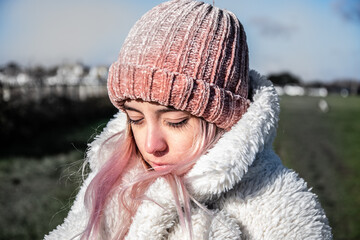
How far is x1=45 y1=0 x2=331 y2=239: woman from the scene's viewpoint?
65.3 inches

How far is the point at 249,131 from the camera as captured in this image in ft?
5.65

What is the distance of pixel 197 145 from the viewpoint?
181 cm

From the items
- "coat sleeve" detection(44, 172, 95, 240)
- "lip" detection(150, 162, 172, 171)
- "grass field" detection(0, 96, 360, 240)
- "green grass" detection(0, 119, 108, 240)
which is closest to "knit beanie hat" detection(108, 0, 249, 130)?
"lip" detection(150, 162, 172, 171)

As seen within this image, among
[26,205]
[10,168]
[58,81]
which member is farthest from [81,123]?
[26,205]

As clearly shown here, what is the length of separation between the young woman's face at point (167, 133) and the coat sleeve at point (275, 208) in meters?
0.30

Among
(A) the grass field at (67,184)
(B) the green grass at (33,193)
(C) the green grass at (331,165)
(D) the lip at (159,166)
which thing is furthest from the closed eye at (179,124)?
(B) the green grass at (33,193)

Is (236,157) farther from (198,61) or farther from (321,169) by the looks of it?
(321,169)

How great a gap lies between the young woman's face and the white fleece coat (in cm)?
11

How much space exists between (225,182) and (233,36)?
694 millimetres

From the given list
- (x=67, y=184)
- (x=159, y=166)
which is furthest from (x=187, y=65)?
(x=67, y=184)

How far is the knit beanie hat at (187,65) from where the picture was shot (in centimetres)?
176

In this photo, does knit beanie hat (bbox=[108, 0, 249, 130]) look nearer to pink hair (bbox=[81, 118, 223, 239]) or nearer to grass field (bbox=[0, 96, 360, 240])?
pink hair (bbox=[81, 118, 223, 239])

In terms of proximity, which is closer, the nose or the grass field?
the nose

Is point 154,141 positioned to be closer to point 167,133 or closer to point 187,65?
point 167,133
